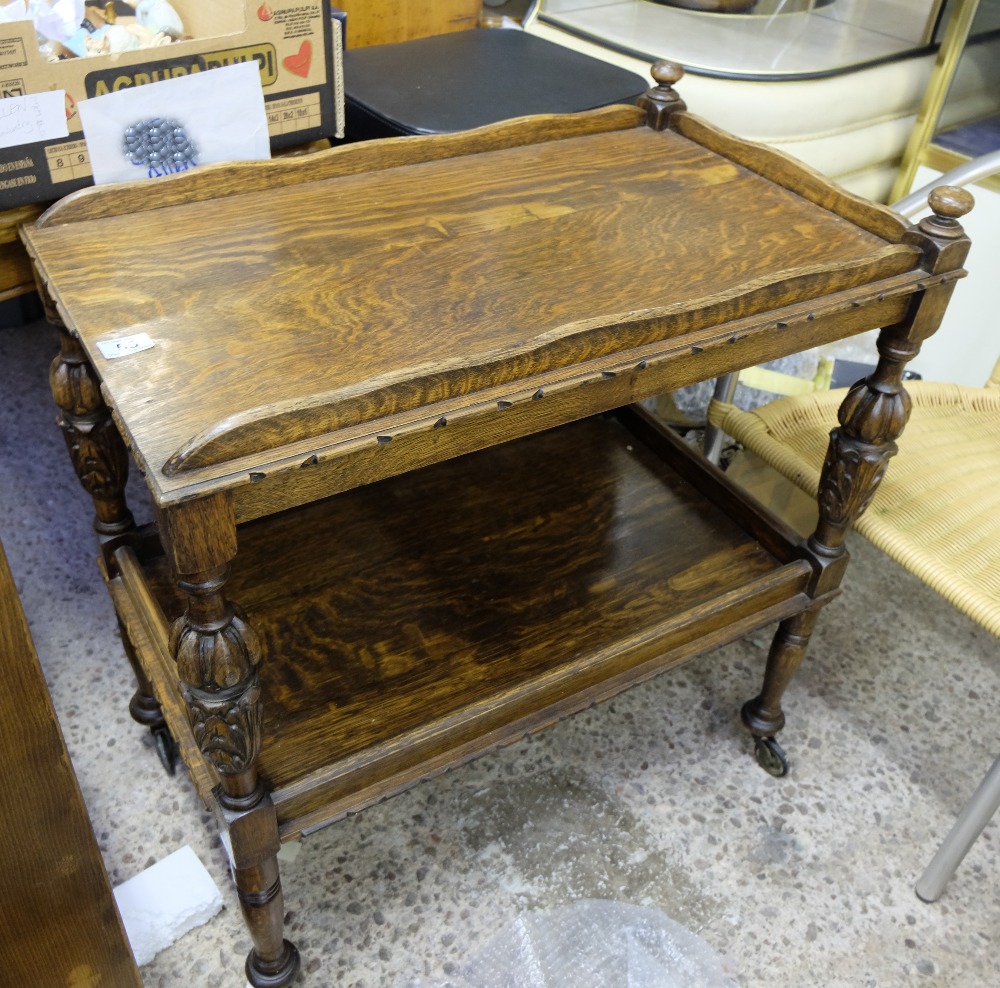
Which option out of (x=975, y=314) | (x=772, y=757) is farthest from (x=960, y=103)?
(x=772, y=757)

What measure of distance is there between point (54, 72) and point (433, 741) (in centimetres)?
73

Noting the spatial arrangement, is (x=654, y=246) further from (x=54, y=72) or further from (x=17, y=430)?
(x=17, y=430)

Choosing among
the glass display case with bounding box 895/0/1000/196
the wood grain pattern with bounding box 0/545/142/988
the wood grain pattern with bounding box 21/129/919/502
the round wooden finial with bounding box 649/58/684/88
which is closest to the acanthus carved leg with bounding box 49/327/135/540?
the wood grain pattern with bounding box 21/129/919/502

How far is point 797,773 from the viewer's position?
4.72 ft

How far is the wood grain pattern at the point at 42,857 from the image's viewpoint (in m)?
0.81

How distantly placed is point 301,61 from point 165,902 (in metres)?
1.00

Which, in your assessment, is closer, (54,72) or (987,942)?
(54,72)

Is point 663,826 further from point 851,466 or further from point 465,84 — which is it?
point 465,84

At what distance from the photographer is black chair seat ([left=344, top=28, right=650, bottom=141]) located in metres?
1.33

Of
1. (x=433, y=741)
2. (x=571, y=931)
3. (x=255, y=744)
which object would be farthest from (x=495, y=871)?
(x=255, y=744)

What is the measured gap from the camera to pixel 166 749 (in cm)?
136

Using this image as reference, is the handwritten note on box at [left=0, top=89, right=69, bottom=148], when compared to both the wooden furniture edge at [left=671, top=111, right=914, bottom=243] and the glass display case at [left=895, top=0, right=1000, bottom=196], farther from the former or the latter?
the glass display case at [left=895, top=0, right=1000, bottom=196]

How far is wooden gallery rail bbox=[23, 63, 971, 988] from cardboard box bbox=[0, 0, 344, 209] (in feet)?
0.21

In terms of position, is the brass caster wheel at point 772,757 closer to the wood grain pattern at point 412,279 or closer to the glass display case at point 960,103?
the wood grain pattern at point 412,279
